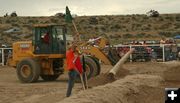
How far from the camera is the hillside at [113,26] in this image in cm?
6788

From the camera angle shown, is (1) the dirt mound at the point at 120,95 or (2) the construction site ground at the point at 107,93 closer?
(1) the dirt mound at the point at 120,95

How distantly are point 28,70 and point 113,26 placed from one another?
55.8 m

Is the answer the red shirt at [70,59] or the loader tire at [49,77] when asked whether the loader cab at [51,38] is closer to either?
the loader tire at [49,77]

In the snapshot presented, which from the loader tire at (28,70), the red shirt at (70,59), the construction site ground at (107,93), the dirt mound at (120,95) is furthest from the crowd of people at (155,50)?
the red shirt at (70,59)

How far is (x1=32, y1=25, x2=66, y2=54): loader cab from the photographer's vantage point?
2270cm

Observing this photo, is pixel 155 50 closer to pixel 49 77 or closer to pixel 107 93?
pixel 49 77

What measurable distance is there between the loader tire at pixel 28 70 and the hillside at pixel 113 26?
38520 mm

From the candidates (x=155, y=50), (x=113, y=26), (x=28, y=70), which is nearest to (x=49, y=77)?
(x=28, y=70)

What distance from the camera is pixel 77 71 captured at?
15109 millimetres

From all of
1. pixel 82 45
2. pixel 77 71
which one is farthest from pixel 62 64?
pixel 77 71

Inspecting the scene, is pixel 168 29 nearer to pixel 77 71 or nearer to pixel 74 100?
pixel 77 71

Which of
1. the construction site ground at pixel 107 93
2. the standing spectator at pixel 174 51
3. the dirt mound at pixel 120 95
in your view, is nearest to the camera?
the dirt mound at pixel 120 95

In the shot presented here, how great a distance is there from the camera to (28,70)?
77.7 feet

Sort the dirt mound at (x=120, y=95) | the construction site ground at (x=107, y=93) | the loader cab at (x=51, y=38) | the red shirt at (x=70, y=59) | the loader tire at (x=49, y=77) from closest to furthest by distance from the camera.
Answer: the dirt mound at (x=120, y=95) → the construction site ground at (x=107, y=93) → the red shirt at (x=70, y=59) → the loader cab at (x=51, y=38) → the loader tire at (x=49, y=77)
